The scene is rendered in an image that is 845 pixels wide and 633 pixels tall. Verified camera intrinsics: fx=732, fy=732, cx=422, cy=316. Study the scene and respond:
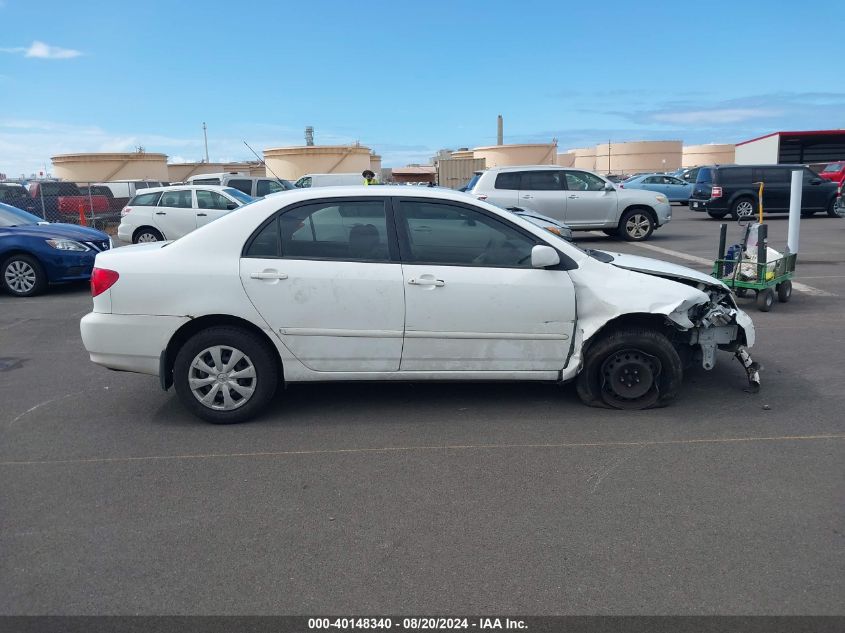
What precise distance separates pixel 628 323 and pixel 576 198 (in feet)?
40.1

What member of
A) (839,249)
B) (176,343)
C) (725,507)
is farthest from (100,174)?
(725,507)

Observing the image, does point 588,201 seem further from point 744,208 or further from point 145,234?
point 145,234

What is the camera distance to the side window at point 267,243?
510cm

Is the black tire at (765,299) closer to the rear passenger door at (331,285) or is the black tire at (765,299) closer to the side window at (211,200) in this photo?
the rear passenger door at (331,285)

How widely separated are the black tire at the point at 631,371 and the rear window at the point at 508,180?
468 inches

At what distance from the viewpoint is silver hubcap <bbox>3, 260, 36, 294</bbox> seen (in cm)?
1109

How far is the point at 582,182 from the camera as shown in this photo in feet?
56.1

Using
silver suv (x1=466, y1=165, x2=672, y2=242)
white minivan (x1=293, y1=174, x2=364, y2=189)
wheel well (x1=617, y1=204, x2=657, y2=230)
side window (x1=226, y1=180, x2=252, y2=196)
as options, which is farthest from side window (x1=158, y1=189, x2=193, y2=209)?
white minivan (x1=293, y1=174, x2=364, y2=189)

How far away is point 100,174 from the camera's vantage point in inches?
1738

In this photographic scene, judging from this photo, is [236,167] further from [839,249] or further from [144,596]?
[144,596]

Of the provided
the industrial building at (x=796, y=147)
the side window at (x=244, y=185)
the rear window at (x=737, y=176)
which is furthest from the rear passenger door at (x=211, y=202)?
the industrial building at (x=796, y=147)

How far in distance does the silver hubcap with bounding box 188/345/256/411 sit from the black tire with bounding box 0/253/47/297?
7.46 m

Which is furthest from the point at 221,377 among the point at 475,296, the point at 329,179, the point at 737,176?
the point at 329,179

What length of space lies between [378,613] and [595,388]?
2.83 metres
